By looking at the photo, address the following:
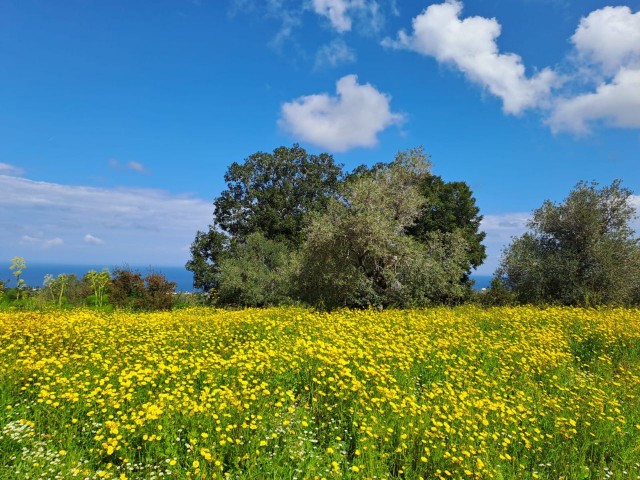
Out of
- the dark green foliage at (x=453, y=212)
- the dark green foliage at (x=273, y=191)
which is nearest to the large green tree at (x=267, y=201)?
the dark green foliage at (x=273, y=191)

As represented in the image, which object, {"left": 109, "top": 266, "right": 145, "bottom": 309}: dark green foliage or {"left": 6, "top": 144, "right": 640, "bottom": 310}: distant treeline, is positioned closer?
{"left": 6, "top": 144, "right": 640, "bottom": 310}: distant treeline

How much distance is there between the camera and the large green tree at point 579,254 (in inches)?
→ 750

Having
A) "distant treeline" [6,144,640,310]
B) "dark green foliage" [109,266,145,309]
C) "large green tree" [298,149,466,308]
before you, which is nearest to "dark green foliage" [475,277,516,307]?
"distant treeline" [6,144,640,310]

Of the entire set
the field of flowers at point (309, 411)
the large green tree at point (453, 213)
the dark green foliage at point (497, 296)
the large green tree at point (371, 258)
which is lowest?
the field of flowers at point (309, 411)

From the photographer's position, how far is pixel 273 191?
33.5 metres

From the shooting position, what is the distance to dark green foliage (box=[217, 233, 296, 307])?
24.9 m

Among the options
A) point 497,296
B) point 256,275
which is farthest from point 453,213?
point 256,275

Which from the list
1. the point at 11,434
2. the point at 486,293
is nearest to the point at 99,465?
the point at 11,434

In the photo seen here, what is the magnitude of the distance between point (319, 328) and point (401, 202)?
400 inches

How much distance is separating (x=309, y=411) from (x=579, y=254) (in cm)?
1930

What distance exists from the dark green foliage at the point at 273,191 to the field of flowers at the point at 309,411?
981 inches

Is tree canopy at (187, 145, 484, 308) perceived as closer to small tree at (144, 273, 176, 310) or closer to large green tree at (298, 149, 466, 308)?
large green tree at (298, 149, 466, 308)

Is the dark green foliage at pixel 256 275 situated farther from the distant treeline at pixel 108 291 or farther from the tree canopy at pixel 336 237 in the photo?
the distant treeline at pixel 108 291

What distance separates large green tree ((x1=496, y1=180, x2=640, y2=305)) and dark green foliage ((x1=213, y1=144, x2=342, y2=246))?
635 inches
